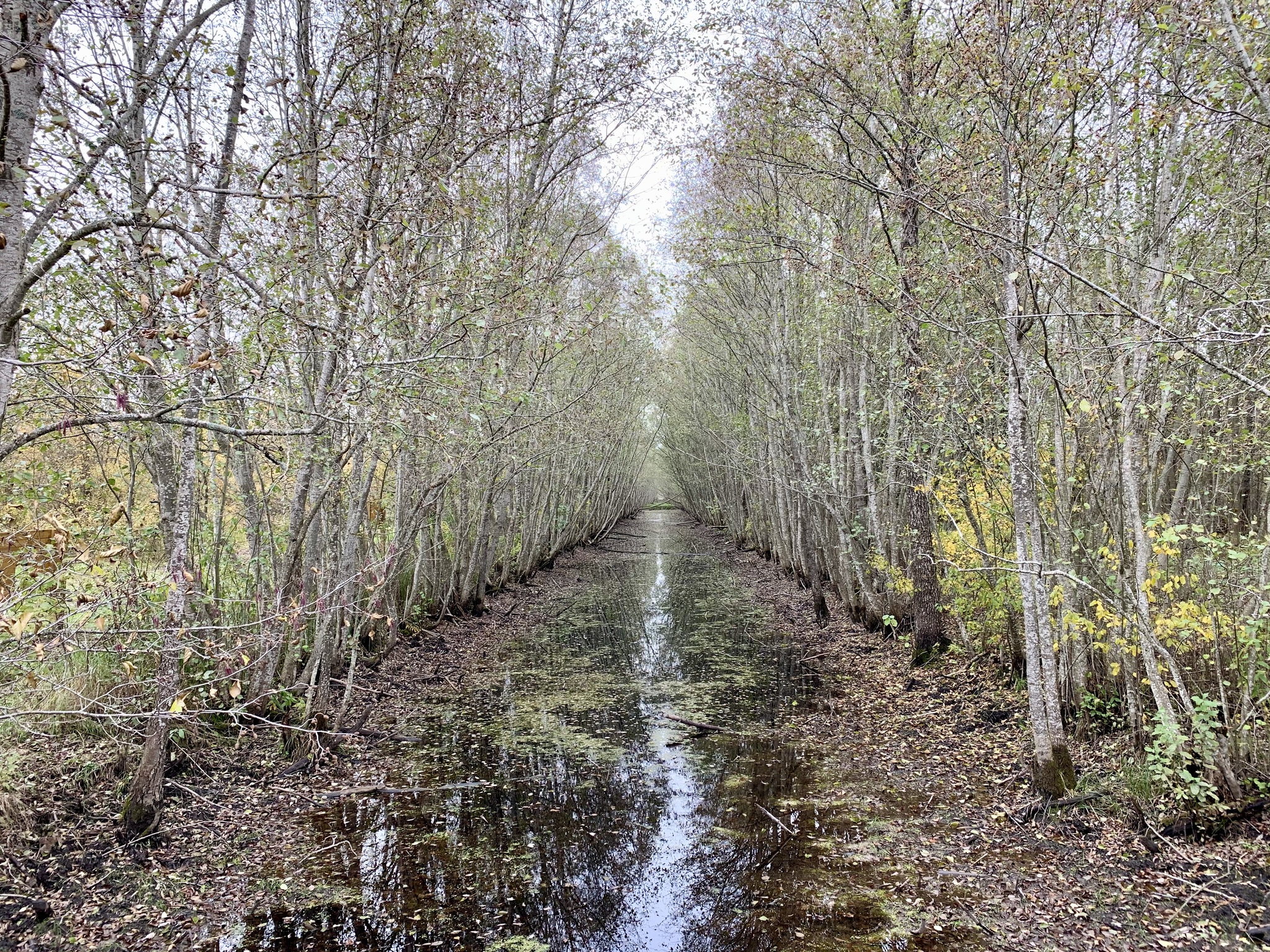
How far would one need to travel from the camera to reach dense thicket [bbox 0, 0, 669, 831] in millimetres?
3205

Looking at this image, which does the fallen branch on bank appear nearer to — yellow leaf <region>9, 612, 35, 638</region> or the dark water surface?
the dark water surface

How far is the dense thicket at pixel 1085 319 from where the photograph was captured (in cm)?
454

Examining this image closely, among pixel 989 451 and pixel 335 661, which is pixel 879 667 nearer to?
pixel 989 451

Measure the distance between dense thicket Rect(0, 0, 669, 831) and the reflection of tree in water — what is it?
61.9 inches

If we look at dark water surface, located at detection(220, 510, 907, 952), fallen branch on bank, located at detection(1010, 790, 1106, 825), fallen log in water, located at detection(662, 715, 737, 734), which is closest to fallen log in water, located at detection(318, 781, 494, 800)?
dark water surface, located at detection(220, 510, 907, 952)

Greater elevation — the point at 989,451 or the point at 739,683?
the point at 989,451

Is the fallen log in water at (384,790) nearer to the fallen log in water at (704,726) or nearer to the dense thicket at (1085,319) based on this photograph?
the fallen log in water at (704,726)

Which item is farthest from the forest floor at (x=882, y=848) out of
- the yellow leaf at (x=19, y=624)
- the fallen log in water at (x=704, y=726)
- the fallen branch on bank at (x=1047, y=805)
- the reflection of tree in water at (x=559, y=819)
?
the yellow leaf at (x=19, y=624)

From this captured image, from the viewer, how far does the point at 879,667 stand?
391 inches

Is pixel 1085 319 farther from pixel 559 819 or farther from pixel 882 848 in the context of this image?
pixel 559 819

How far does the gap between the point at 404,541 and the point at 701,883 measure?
586 cm

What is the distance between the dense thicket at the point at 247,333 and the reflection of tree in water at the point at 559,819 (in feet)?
5.16

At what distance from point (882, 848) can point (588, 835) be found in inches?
87.3

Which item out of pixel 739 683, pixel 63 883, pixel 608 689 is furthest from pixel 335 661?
pixel 739 683
